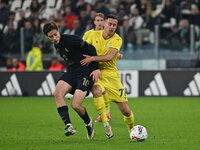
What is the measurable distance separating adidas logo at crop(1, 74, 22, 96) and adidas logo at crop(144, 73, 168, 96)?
5.05 meters

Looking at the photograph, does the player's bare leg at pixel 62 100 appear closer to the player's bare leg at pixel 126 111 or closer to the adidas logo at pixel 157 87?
the player's bare leg at pixel 126 111

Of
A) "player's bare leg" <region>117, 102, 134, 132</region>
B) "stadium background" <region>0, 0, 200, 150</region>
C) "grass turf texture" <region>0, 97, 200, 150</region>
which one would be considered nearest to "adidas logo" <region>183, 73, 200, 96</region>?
"stadium background" <region>0, 0, 200, 150</region>

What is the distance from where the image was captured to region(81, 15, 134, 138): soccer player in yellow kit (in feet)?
27.0

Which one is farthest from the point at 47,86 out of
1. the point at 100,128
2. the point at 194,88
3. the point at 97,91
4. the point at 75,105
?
the point at 75,105

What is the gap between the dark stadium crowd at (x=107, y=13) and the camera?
1816 centimetres

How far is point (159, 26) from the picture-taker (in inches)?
710

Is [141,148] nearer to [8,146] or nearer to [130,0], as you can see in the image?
[8,146]

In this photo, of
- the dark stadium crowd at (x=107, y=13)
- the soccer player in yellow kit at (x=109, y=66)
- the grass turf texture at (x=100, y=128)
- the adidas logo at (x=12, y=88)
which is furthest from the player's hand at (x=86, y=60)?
the adidas logo at (x=12, y=88)

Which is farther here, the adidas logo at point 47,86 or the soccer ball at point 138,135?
the adidas logo at point 47,86

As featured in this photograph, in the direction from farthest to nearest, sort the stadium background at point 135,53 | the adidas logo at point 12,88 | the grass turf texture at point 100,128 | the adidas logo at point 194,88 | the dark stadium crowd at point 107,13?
the adidas logo at point 12,88, the adidas logo at point 194,88, the dark stadium crowd at point 107,13, the stadium background at point 135,53, the grass turf texture at point 100,128

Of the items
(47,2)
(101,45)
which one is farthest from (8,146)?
(47,2)

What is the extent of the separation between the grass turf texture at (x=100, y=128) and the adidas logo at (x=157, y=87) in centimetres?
212

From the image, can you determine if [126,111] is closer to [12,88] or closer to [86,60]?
[86,60]

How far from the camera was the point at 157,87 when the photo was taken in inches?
736
